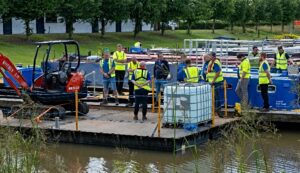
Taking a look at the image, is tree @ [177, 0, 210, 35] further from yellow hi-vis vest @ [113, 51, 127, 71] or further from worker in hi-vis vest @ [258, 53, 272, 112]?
worker in hi-vis vest @ [258, 53, 272, 112]

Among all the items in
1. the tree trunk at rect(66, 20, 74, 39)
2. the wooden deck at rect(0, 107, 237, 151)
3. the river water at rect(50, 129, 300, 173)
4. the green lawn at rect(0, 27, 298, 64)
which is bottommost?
the river water at rect(50, 129, 300, 173)

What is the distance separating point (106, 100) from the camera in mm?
18719

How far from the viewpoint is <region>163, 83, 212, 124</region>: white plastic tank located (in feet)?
46.9

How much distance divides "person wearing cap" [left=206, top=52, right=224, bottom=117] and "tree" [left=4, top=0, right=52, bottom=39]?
29119 mm

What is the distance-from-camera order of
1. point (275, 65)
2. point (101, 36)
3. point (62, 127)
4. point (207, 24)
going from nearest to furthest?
point (62, 127) < point (275, 65) < point (101, 36) < point (207, 24)

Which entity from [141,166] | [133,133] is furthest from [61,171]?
[133,133]

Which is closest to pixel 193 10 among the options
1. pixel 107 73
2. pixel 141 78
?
pixel 107 73

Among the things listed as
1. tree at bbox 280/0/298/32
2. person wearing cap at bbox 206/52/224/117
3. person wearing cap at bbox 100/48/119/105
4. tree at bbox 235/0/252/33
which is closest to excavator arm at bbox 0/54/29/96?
person wearing cap at bbox 100/48/119/105

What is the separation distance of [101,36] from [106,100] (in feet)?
117

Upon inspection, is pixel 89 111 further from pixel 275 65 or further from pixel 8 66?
pixel 275 65

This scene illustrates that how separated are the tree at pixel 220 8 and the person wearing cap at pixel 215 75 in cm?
5029

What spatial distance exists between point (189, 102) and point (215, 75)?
2.20 meters

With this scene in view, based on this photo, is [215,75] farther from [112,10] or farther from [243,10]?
[243,10]

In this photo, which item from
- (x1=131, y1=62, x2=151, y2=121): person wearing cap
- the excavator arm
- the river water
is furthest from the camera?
the excavator arm
